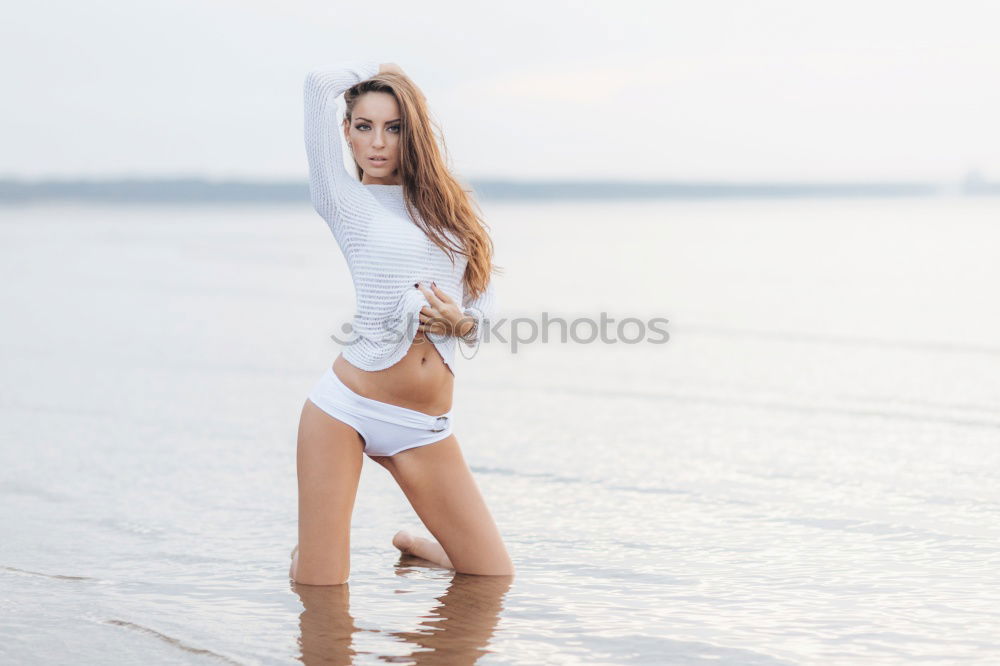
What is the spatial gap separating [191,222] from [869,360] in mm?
40244

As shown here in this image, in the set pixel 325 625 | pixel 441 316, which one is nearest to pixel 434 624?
pixel 325 625

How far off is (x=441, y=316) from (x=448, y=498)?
30.9 inches

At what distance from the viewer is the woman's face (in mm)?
5008

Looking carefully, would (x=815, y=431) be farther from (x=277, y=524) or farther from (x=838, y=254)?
(x=838, y=254)

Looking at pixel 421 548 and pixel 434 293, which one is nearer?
pixel 434 293

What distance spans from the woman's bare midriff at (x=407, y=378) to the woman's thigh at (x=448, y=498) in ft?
0.73

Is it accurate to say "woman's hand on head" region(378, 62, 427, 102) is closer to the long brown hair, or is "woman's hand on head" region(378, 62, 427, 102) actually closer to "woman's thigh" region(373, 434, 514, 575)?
the long brown hair

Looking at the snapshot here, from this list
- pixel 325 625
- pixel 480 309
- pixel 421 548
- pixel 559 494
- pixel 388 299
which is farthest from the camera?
pixel 559 494

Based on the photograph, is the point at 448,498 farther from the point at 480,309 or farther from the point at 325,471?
the point at 480,309

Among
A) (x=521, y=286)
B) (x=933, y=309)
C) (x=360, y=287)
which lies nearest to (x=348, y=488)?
(x=360, y=287)

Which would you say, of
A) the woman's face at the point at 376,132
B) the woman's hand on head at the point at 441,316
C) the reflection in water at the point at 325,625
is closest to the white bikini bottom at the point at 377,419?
the woman's hand on head at the point at 441,316

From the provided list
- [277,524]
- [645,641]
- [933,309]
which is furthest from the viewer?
[933,309]

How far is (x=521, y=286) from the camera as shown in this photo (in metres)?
21.7

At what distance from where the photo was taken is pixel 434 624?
15.9 ft
